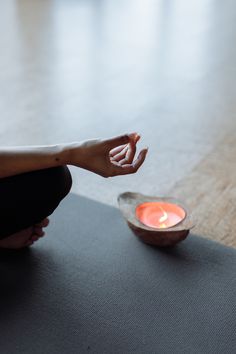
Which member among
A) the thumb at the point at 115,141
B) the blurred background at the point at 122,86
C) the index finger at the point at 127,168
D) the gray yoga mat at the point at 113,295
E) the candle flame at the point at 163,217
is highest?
the thumb at the point at 115,141

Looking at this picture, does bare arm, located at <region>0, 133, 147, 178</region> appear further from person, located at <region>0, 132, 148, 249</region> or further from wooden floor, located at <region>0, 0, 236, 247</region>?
wooden floor, located at <region>0, 0, 236, 247</region>

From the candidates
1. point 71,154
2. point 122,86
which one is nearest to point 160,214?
point 71,154

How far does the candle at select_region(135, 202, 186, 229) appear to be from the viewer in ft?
4.24

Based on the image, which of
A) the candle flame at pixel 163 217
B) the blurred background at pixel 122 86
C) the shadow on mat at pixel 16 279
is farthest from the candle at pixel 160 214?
the shadow on mat at pixel 16 279

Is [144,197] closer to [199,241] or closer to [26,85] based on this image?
[199,241]

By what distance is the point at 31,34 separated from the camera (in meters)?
3.94

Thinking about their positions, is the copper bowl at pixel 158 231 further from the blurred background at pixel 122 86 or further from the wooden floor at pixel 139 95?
the blurred background at pixel 122 86

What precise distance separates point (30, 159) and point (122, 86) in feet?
5.94

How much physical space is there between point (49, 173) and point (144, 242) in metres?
0.37

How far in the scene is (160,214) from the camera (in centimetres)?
133

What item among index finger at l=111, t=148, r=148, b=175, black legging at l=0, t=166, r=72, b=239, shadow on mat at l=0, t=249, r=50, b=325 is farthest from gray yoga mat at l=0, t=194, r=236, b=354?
index finger at l=111, t=148, r=148, b=175

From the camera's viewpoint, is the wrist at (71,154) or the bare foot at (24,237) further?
the bare foot at (24,237)

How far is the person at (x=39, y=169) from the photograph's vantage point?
102 cm

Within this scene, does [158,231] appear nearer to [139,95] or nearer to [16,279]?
[16,279]
